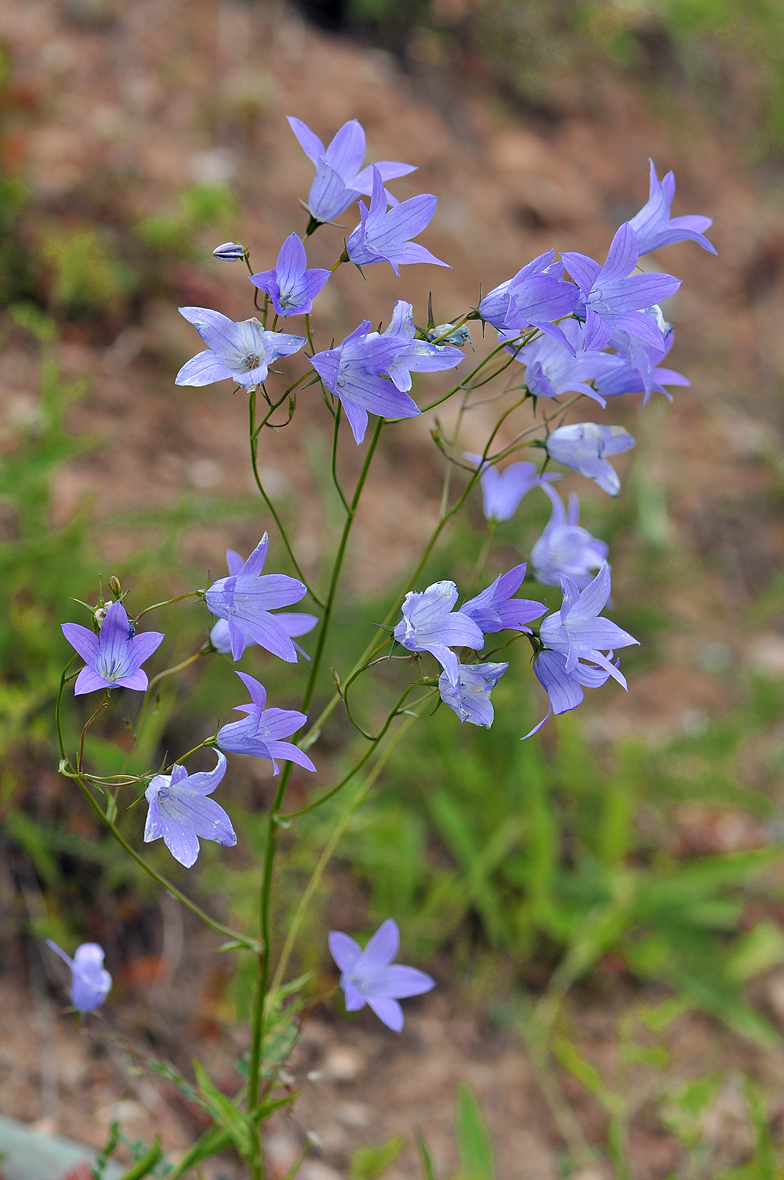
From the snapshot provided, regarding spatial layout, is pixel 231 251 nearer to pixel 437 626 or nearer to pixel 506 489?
pixel 437 626

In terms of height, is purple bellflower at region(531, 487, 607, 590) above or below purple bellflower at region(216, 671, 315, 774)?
above

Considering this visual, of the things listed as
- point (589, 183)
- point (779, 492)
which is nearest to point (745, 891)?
point (779, 492)

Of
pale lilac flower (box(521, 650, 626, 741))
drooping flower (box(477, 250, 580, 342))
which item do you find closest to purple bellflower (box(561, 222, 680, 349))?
drooping flower (box(477, 250, 580, 342))

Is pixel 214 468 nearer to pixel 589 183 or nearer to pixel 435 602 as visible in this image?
pixel 435 602

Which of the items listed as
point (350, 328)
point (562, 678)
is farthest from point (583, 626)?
point (350, 328)

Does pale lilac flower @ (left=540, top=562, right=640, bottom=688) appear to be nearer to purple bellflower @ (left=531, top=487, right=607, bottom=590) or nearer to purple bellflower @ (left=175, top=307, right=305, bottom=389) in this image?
Result: purple bellflower @ (left=531, top=487, right=607, bottom=590)
